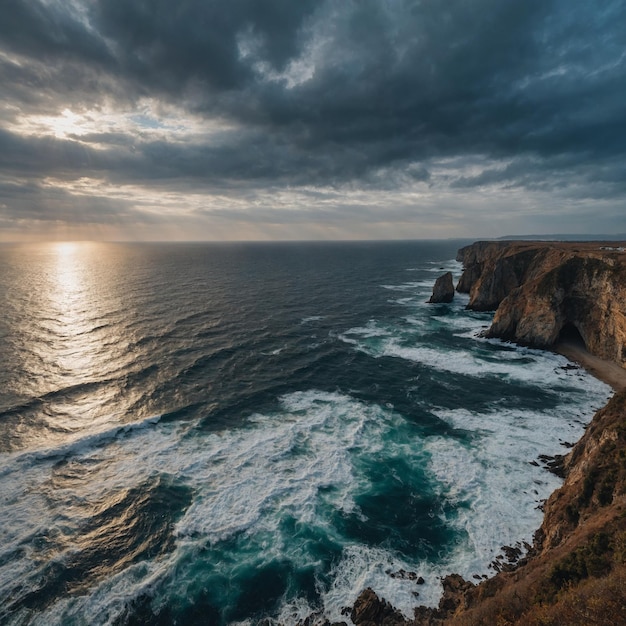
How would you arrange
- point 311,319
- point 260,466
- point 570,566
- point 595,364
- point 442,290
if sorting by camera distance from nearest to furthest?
1. point 570,566
2. point 260,466
3. point 595,364
4. point 311,319
5. point 442,290

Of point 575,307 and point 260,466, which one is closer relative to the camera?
point 260,466

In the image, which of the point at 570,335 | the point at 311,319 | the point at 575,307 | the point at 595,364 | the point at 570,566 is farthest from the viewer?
the point at 311,319

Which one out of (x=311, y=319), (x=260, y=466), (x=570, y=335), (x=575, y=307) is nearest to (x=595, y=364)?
(x=570, y=335)

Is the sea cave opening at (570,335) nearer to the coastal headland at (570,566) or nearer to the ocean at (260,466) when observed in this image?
the ocean at (260,466)

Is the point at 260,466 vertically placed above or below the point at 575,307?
below

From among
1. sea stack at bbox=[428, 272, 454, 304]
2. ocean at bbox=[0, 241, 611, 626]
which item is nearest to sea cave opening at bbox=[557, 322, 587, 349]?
ocean at bbox=[0, 241, 611, 626]

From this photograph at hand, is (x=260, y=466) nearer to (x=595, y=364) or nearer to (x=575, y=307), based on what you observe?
(x=595, y=364)

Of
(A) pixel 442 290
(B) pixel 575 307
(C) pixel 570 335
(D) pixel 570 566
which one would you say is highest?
(B) pixel 575 307
